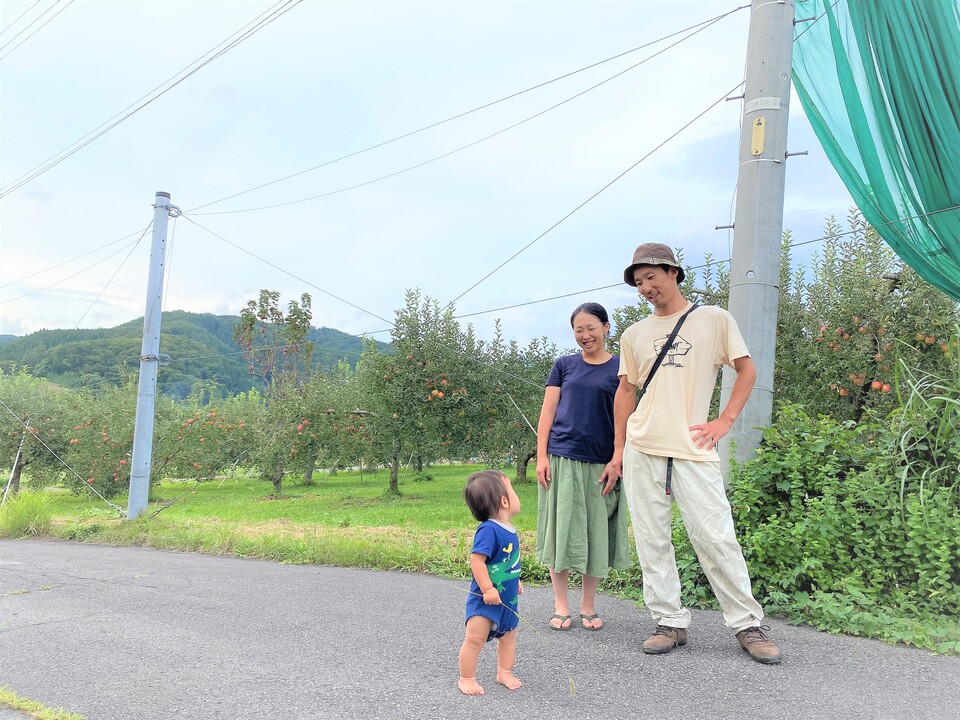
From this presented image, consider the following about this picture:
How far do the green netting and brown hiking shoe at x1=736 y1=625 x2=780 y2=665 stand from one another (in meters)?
3.35

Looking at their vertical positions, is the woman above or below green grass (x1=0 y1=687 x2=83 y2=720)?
above

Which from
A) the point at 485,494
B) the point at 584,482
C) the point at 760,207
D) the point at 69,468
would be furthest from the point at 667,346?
the point at 69,468

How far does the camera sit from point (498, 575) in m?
3.09

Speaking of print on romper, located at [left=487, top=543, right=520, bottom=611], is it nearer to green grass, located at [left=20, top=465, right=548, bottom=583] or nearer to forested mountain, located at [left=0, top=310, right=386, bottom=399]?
green grass, located at [left=20, top=465, right=548, bottom=583]

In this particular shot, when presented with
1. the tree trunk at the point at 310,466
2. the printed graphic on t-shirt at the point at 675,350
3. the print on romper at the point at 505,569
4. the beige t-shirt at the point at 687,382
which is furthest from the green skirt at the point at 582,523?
the tree trunk at the point at 310,466

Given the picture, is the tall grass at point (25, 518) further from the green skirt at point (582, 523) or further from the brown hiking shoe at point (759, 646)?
the brown hiking shoe at point (759, 646)

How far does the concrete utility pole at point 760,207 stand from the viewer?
470 cm

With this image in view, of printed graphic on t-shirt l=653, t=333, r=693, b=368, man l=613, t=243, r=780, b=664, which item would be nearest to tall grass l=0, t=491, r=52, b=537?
man l=613, t=243, r=780, b=664

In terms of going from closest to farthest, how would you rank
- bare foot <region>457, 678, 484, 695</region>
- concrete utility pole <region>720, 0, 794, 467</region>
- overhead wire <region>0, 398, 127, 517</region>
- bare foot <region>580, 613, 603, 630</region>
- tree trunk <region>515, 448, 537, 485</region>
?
bare foot <region>457, 678, 484, 695</region> → bare foot <region>580, 613, 603, 630</region> → concrete utility pole <region>720, 0, 794, 467</region> → overhead wire <region>0, 398, 127, 517</region> → tree trunk <region>515, 448, 537, 485</region>

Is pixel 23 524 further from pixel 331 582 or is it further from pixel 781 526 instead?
pixel 781 526

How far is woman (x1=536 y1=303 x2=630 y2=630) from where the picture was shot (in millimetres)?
3996

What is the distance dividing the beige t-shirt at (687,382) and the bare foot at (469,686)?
1.43 m

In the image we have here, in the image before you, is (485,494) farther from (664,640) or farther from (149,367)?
(149,367)

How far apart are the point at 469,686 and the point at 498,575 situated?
469 mm
